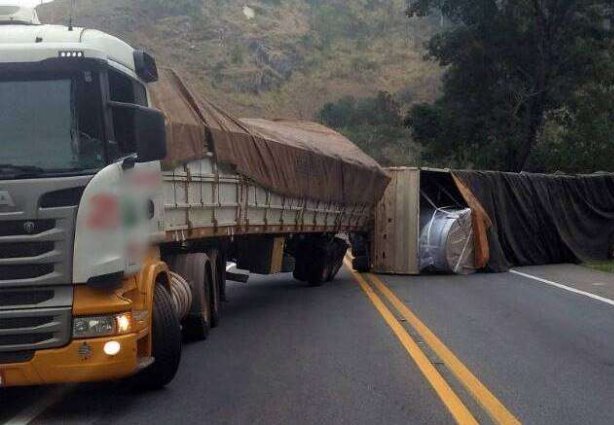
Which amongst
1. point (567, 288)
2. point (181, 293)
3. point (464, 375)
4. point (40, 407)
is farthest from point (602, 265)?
point (40, 407)

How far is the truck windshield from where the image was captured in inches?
261

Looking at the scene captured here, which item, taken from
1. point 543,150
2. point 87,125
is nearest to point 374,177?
point 87,125

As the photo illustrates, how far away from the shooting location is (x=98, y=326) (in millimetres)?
6543

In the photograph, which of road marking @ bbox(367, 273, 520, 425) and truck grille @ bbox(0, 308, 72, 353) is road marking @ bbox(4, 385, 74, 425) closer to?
truck grille @ bbox(0, 308, 72, 353)

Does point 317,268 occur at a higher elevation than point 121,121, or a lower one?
lower

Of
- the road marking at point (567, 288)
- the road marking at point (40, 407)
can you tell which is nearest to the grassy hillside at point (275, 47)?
the road marking at point (567, 288)

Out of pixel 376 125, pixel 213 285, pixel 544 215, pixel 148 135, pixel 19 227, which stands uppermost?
pixel 376 125

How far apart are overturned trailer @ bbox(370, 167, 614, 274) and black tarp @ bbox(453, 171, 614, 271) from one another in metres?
0.03

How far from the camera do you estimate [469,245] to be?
68.7 feet

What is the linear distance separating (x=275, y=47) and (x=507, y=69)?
1845 inches

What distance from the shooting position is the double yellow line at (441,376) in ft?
22.9

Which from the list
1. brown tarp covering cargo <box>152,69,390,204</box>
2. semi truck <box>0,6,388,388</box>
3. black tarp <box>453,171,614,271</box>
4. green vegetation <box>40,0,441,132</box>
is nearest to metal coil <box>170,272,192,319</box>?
semi truck <box>0,6,388,388</box>

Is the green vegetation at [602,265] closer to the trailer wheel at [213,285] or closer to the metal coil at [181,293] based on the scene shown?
the trailer wheel at [213,285]

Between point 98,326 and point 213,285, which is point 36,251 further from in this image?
point 213,285
